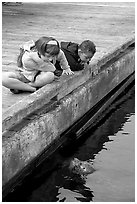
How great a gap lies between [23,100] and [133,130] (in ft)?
7.17

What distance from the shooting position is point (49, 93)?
626 cm

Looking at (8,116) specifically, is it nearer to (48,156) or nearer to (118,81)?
(48,156)

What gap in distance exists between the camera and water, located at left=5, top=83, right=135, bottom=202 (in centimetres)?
568

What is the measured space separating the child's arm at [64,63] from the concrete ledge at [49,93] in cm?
9

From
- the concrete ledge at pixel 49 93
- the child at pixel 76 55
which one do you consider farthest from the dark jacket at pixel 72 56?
the concrete ledge at pixel 49 93

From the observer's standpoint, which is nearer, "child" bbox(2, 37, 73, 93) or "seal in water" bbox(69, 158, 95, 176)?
"seal in water" bbox(69, 158, 95, 176)

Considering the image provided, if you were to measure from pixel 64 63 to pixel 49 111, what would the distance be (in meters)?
0.77

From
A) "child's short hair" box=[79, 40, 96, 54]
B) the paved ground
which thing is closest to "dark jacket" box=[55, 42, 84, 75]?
"child's short hair" box=[79, 40, 96, 54]

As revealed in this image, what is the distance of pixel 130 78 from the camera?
9609mm

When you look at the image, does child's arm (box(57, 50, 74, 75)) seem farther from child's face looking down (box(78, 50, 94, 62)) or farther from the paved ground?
the paved ground

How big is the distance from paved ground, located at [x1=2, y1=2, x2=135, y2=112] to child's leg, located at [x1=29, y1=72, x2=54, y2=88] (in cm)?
99

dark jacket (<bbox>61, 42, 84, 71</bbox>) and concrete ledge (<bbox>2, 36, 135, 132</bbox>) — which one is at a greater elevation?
dark jacket (<bbox>61, 42, 84, 71</bbox>)

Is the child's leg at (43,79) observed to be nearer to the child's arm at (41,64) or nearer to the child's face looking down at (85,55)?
the child's arm at (41,64)

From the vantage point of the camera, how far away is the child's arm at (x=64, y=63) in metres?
6.62
